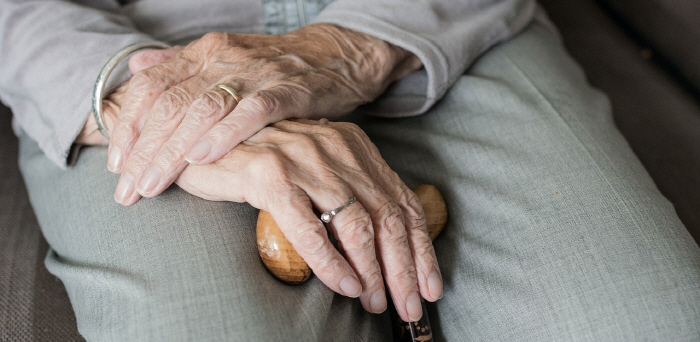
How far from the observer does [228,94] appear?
0.68 m

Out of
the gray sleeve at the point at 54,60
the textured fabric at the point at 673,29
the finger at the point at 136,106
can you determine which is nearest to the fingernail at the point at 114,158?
the finger at the point at 136,106

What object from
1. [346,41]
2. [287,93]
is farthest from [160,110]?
[346,41]

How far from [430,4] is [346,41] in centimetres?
18

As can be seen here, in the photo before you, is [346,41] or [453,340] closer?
[453,340]

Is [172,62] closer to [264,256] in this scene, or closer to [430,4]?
[264,256]

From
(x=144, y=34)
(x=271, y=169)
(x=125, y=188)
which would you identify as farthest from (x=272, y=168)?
(x=144, y=34)

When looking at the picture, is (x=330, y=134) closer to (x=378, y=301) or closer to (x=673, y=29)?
(x=378, y=301)

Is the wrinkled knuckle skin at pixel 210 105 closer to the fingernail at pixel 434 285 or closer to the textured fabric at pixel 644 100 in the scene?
the fingernail at pixel 434 285

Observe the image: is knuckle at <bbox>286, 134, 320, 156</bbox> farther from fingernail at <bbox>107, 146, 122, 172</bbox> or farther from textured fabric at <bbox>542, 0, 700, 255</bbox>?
textured fabric at <bbox>542, 0, 700, 255</bbox>

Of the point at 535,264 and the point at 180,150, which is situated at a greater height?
the point at 180,150

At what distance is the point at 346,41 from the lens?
875 millimetres

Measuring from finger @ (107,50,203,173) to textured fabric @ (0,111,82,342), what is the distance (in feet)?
1.01

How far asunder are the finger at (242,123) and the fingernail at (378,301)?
0.26 meters

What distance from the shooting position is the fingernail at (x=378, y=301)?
641 millimetres
